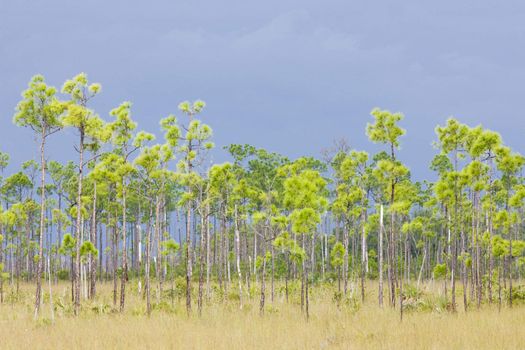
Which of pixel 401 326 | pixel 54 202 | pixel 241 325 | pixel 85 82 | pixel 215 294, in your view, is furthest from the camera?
pixel 54 202

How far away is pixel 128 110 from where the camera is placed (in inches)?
888

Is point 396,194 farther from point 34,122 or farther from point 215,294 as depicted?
point 34,122

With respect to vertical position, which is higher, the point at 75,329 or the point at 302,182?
the point at 302,182

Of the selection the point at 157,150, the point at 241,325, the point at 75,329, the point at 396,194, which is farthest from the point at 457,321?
the point at 157,150

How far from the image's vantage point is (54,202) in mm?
53094

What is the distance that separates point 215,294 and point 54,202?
29102 millimetres

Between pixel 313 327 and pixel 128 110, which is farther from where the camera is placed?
pixel 128 110

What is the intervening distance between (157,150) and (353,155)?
9.27 m

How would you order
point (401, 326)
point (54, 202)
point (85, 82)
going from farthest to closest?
point (54, 202) → point (85, 82) → point (401, 326)

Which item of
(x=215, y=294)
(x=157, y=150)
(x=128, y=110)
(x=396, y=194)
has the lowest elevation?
(x=215, y=294)

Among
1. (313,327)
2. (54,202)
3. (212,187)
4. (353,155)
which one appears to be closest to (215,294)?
(212,187)

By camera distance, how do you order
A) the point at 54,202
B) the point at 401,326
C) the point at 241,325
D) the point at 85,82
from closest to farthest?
the point at 401,326 < the point at 241,325 < the point at 85,82 < the point at 54,202

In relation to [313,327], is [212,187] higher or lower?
higher

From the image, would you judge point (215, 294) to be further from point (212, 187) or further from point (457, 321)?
point (457, 321)
